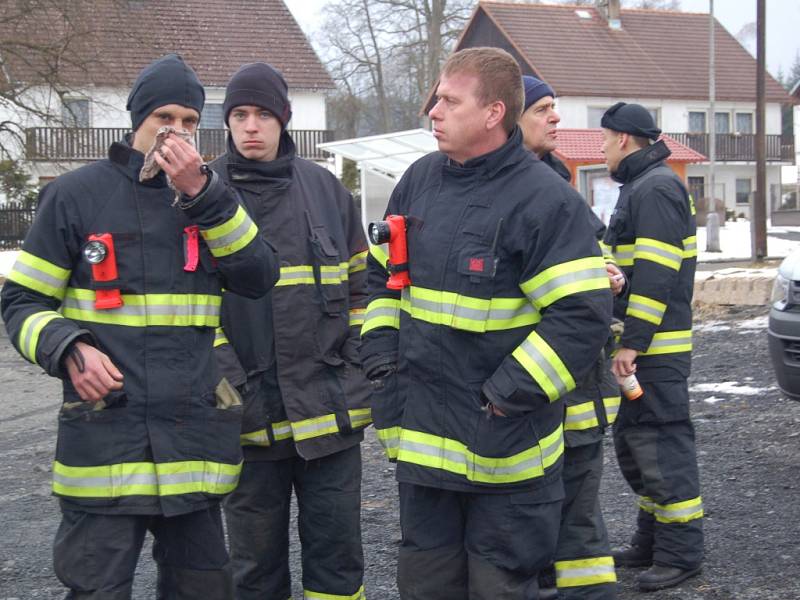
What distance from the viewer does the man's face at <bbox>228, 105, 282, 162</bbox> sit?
406 cm

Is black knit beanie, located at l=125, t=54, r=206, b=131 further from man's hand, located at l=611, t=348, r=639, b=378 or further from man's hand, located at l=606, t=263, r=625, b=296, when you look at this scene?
man's hand, located at l=611, t=348, r=639, b=378

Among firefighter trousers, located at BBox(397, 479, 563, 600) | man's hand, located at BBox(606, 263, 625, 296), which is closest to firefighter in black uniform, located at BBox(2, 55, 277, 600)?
firefighter trousers, located at BBox(397, 479, 563, 600)

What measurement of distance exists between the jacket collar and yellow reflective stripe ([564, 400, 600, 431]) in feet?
4.45

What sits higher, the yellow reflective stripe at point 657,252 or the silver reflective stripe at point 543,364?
the yellow reflective stripe at point 657,252

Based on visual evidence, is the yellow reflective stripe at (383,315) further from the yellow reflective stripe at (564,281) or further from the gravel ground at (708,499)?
the gravel ground at (708,499)

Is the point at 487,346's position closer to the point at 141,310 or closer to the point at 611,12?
the point at 141,310

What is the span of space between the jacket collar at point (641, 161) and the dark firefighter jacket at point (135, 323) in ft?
7.45

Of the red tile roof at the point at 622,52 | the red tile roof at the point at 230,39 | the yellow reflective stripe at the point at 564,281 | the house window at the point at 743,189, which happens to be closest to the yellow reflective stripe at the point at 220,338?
the yellow reflective stripe at the point at 564,281

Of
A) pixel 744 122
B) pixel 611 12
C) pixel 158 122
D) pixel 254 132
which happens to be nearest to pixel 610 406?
pixel 254 132

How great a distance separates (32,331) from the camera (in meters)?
3.21

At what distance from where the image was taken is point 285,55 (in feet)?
136

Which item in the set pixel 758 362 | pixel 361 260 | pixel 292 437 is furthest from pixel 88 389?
pixel 758 362

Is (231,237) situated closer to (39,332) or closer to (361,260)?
(39,332)

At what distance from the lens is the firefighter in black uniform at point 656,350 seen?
4.76m
